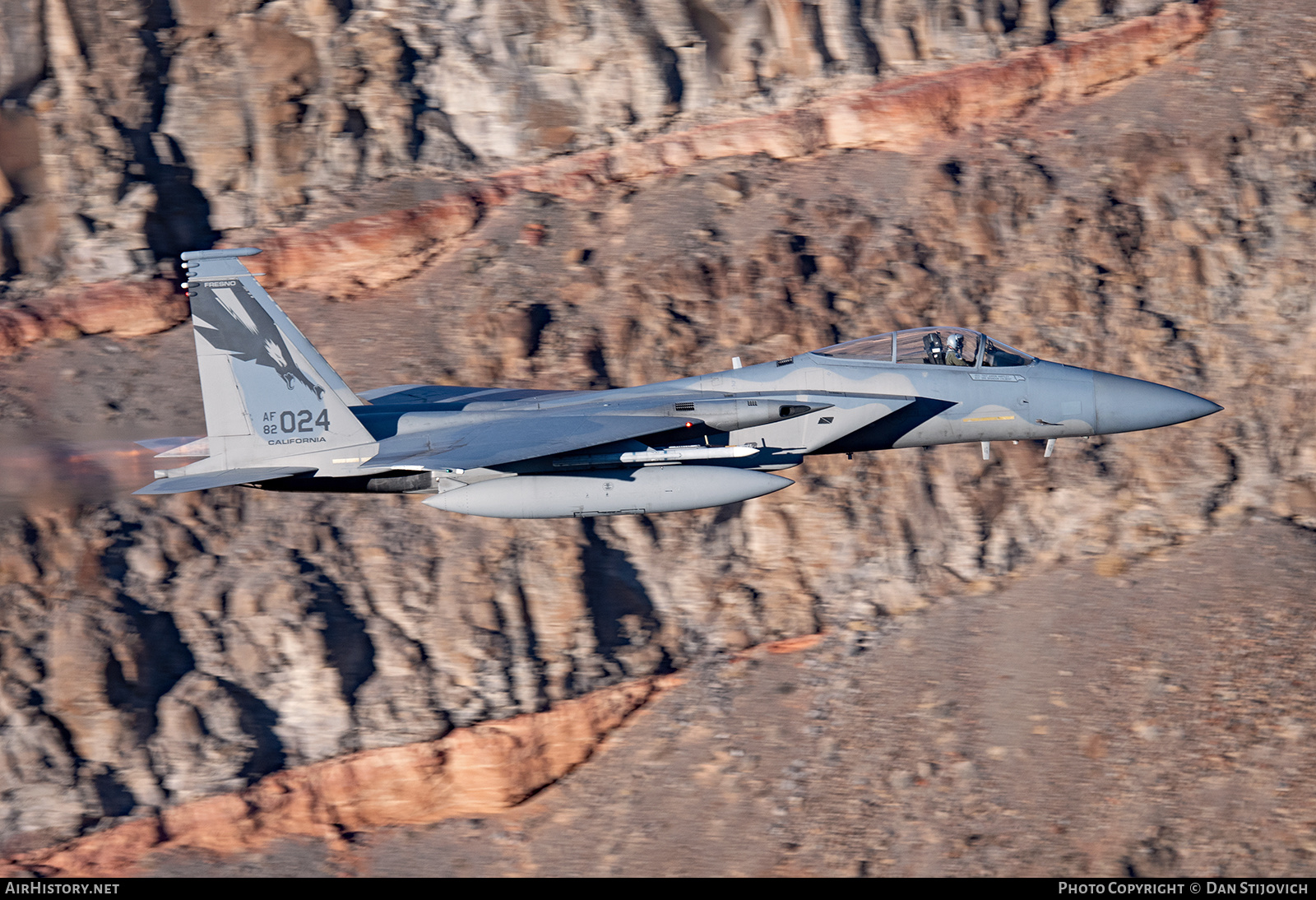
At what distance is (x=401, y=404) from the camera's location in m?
18.3

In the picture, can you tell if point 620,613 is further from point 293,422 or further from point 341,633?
point 293,422

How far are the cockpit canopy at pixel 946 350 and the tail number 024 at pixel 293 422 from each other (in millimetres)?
7767

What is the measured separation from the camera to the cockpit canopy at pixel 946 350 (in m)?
17.4

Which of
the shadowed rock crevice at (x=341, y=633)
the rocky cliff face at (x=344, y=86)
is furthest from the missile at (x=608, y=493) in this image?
the rocky cliff face at (x=344, y=86)

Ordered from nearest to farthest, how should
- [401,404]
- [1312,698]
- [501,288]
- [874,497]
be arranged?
[401,404] → [1312,698] → [874,497] → [501,288]

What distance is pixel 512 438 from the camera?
16859 millimetres

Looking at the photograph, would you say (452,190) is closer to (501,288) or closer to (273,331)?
(501,288)

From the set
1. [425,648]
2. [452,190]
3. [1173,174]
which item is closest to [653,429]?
[425,648]

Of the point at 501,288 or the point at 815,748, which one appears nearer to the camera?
the point at 815,748

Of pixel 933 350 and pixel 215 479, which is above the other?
pixel 933 350

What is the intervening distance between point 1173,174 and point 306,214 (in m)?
20.0

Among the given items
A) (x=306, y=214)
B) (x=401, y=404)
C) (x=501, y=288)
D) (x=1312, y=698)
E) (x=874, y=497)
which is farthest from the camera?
(x=306, y=214)

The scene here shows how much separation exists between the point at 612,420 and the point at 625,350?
7315mm

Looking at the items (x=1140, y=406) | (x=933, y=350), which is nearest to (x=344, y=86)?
(x=933, y=350)
